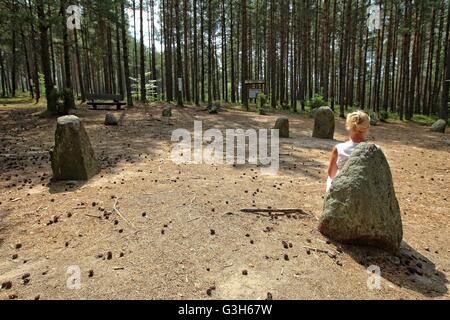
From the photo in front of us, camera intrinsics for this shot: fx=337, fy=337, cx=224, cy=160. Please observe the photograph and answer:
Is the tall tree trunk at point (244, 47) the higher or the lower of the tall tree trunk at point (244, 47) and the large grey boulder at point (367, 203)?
the higher

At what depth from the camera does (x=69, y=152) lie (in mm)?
7301

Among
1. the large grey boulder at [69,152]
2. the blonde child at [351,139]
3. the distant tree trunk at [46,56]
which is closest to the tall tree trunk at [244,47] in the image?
the distant tree trunk at [46,56]

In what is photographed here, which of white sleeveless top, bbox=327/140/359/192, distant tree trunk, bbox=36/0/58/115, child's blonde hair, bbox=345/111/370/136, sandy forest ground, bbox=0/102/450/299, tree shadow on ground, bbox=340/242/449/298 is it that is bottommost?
tree shadow on ground, bbox=340/242/449/298

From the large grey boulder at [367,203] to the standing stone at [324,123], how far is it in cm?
933

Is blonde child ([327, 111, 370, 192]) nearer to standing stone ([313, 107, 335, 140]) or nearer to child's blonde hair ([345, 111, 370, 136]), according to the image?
child's blonde hair ([345, 111, 370, 136])

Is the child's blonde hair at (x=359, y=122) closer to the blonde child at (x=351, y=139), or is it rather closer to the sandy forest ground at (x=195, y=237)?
the blonde child at (x=351, y=139)

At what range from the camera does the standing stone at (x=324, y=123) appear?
545 inches

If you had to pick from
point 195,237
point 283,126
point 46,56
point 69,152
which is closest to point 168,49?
point 46,56

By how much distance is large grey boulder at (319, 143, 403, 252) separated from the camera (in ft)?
15.6

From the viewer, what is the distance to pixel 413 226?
243 inches

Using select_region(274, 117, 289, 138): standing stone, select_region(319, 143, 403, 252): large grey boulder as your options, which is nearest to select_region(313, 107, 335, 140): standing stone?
A: select_region(274, 117, 289, 138): standing stone
